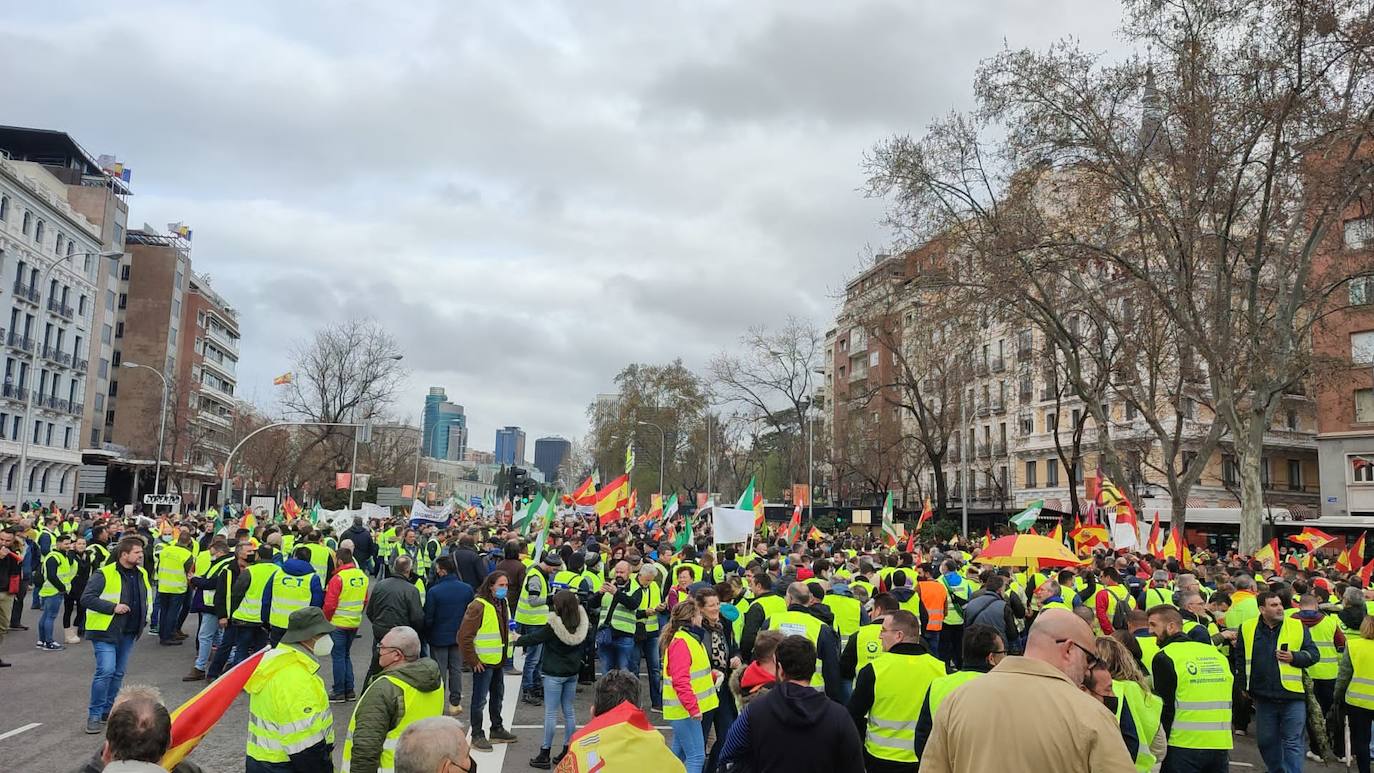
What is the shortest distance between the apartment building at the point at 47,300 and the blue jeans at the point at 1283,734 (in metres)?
53.9

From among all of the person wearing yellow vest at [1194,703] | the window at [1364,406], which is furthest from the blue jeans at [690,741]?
the window at [1364,406]

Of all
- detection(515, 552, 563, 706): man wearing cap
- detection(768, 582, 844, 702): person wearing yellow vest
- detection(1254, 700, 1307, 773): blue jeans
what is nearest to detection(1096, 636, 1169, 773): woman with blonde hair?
detection(768, 582, 844, 702): person wearing yellow vest

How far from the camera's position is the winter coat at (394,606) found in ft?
30.9

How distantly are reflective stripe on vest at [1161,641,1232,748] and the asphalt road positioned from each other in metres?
3.70

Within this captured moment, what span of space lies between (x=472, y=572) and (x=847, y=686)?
6.43 m

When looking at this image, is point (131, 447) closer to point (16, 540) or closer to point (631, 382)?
point (631, 382)

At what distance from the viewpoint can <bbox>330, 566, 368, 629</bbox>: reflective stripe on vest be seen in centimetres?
1080

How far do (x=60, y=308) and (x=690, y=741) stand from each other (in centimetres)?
6259

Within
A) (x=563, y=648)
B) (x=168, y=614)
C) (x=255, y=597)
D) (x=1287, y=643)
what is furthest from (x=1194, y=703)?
(x=168, y=614)

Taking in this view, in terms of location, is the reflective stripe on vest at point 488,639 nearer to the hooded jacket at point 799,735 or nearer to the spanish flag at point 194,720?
the spanish flag at point 194,720

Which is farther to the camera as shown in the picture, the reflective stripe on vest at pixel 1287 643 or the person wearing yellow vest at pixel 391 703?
the reflective stripe on vest at pixel 1287 643

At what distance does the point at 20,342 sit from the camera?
171 ft

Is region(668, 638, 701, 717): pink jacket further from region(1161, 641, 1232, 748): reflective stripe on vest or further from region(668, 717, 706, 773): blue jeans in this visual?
region(1161, 641, 1232, 748): reflective stripe on vest

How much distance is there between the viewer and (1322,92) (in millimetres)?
22047
